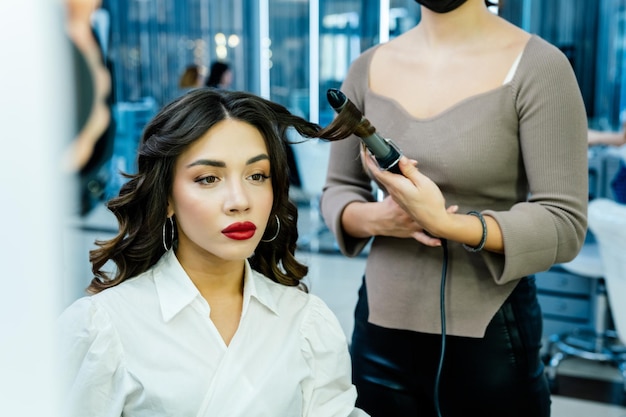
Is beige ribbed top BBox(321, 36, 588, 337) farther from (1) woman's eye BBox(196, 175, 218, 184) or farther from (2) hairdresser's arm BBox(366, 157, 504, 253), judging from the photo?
(1) woman's eye BBox(196, 175, 218, 184)

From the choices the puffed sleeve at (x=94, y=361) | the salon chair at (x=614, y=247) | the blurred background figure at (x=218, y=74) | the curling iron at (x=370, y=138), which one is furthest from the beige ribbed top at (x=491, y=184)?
the blurred background figure at (x=218, y=74)

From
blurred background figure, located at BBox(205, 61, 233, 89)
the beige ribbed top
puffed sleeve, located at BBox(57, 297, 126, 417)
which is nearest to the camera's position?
puffed sleeve, located at BBox(57, 297, 126, 417)

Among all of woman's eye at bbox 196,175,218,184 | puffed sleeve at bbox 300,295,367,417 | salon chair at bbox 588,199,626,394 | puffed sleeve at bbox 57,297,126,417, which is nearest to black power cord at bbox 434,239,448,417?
puffed sleeve at bbox 300,295,367,417

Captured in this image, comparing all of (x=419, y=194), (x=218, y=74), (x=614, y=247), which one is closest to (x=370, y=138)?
(x=419, y=194)

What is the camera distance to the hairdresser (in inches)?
39.0

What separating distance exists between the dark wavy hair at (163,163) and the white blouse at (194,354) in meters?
0.04

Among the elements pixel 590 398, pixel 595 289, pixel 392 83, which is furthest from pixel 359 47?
pixel 392 83

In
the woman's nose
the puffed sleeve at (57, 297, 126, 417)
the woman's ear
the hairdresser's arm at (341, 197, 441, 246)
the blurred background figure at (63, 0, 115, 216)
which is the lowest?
the puffed sleeve at (57, 297, 126, 417)

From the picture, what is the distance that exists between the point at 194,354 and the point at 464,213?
1.48ft

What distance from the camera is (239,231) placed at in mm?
986

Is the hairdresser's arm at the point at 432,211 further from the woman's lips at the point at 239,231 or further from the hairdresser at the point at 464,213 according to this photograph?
the woman's lips at the point at 239,231

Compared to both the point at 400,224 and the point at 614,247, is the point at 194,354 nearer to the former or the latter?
the point at 400,224

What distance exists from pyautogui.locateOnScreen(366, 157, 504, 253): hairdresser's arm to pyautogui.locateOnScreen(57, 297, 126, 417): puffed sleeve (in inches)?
17.2

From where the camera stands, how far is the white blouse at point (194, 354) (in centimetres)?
90
